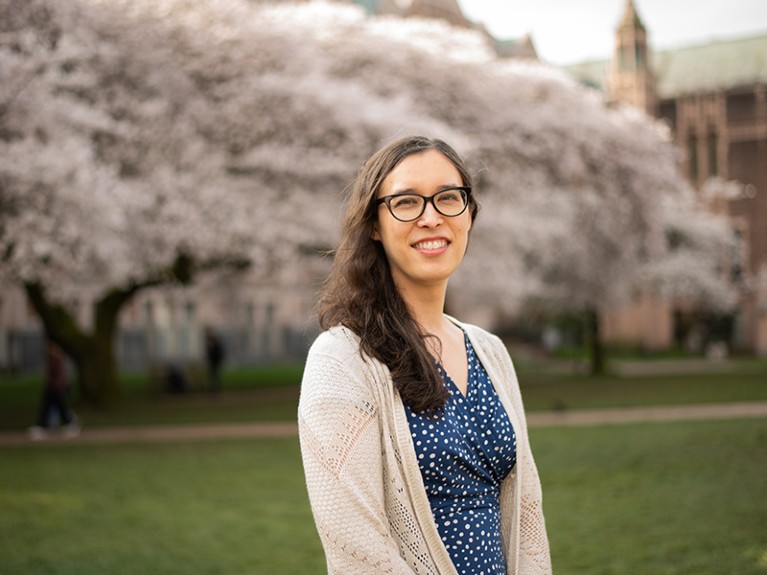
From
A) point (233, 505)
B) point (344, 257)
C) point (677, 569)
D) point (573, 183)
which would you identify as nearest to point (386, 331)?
point (344, 257)

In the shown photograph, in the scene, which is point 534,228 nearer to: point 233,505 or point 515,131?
point 515,131

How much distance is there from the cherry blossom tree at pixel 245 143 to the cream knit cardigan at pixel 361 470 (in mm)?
10755

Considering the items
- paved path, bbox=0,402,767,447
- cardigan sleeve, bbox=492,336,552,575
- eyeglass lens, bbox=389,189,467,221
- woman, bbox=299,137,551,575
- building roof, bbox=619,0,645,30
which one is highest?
building roof, bbox=619,0,645,30

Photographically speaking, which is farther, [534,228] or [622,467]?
[534,228]

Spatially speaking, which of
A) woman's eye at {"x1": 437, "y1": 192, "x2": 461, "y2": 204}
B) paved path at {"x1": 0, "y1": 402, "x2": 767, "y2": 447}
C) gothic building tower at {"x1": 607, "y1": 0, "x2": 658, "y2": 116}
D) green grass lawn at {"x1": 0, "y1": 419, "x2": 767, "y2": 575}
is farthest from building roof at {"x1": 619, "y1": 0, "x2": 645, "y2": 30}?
woman's eye at {"x1": 437, "y1": 192, "x2": 461, "y2": 204}

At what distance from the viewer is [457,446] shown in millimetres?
2484

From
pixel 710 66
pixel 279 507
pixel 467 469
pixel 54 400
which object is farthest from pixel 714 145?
pixel 467 469

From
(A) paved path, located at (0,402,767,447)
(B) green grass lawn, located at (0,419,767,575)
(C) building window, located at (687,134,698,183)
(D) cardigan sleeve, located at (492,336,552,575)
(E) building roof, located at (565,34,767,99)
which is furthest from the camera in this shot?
(E) building roof, located at (565,34,767,99)

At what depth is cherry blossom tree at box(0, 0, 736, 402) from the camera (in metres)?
14.9

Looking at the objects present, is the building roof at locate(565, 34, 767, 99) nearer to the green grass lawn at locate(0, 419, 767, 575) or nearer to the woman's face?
the green grass lawn at locate(0, 419, 767, 575)

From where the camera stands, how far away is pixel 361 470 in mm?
2354

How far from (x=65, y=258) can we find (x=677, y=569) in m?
11.0

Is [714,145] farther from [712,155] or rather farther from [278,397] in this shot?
[278,397]

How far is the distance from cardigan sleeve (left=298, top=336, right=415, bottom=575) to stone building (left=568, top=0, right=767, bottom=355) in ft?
166
